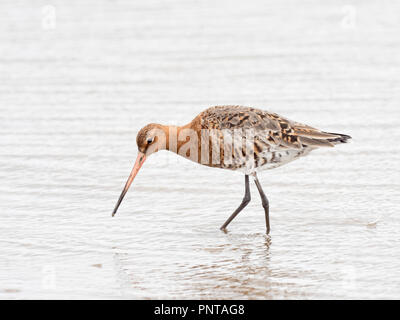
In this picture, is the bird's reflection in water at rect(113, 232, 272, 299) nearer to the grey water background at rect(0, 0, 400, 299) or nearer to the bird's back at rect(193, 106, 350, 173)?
the grey water background at rect(0, 0, 400, 299)

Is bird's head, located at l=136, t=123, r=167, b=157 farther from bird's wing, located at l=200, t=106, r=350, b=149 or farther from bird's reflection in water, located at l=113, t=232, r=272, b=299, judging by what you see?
bird's reflection in water, located at l=113, t=232, r=272, b=299

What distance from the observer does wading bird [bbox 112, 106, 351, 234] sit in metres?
6.96

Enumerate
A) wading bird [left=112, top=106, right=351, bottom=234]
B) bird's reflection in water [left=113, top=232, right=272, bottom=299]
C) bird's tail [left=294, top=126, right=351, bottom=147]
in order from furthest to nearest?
bird's tail [left=294, top=126, right=351, bottom=147], wading bird [left=112, top=106, right=351, bottom=234], bird's reflection in water [left=113, top=232, right=272, bottom=299]

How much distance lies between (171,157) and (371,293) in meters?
3.87

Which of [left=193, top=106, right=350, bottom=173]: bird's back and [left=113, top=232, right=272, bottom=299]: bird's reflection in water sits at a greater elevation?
[left=193, top=106, right=350, bottom=173]: bird's back

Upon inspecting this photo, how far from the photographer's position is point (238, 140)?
6945 mm

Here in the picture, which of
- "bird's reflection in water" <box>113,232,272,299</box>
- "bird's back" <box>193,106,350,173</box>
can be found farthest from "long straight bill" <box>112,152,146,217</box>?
"bird's reflection in water" <box>113,232,272,299</box>

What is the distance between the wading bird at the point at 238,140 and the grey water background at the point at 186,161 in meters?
0.46

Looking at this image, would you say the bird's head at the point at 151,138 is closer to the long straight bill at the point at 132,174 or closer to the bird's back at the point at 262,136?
the long straight bill at the point at 132,174

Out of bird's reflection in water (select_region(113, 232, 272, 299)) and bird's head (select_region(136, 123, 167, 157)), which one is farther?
bird's head (select_region(136, 123, 167, 157))

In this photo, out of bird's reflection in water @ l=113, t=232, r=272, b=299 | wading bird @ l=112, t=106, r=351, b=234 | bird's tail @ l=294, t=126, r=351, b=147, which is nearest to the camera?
bird's reflection in water @ l=113, t=232, r=272, b=299

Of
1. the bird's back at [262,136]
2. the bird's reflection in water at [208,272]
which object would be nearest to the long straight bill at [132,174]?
the bird's back at [262,136]

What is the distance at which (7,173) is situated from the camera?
8.23 m

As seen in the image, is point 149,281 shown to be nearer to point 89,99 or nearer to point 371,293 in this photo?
point 371,293
